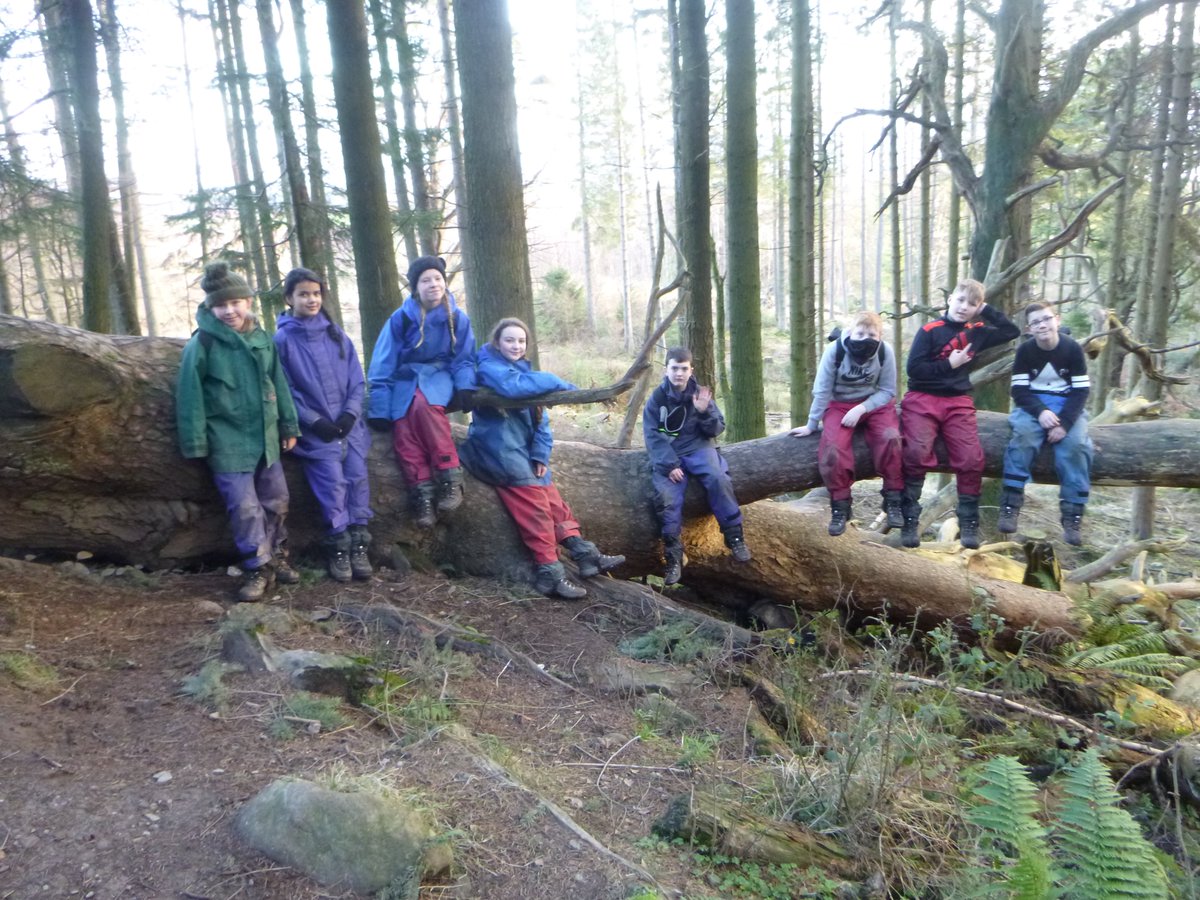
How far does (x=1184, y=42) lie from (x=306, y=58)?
15.3 meters

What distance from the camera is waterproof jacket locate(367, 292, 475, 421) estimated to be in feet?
17.2

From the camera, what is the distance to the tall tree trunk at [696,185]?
27.2 ft

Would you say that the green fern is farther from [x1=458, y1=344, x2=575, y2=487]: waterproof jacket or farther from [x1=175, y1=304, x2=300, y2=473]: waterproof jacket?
[x1=175, y1=304, x2=300, y2=473]: waterproof jacket

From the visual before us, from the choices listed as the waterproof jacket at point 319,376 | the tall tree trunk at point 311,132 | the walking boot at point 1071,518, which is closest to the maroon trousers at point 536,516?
the waterproof jacket at point 319,376

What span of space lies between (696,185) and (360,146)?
3659mm

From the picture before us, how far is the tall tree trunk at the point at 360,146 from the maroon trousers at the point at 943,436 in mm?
5442

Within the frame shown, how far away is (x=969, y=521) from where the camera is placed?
227 inches

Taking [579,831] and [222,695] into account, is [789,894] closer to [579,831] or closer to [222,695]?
[579,831]

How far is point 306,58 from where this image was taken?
1565 cm

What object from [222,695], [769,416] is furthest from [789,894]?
[769,416]

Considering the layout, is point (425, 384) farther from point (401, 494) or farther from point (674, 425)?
point (674, 425)

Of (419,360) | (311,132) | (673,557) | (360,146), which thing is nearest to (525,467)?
(419,360)

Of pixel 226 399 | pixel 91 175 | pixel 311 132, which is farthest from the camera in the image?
pixel 311 132

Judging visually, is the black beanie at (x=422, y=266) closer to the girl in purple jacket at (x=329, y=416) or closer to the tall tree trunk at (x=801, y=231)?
the girl in purple jacket at (x=329, y=416)
